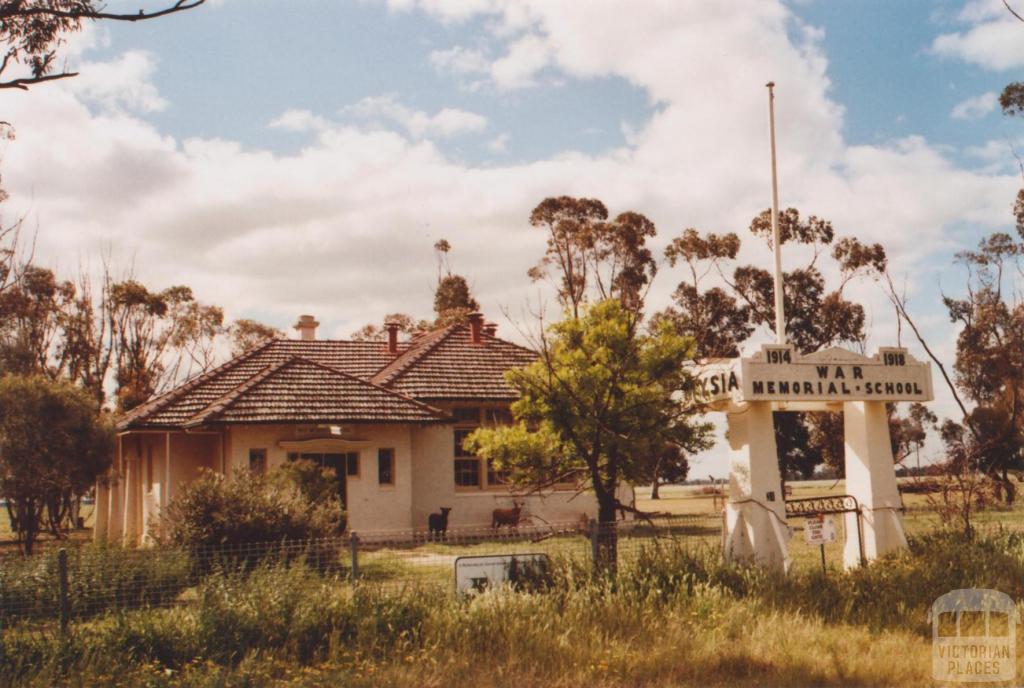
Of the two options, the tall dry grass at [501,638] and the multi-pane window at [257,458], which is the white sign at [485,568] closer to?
the tall dry grass at [501,638]

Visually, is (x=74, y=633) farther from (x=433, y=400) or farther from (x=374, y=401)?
(x=433, y=400)

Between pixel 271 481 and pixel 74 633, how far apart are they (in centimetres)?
783

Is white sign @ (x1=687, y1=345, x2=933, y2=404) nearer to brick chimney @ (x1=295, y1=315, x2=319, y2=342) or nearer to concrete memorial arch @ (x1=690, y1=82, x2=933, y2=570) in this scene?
concrete memorial arch @ (x1=690, y1=82, x2=933, y2=570)

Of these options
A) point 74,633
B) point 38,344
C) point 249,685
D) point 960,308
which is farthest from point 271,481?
point 960,308

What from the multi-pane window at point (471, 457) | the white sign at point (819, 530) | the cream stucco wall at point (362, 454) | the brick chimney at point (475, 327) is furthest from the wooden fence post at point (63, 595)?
the brick chimney at point (475, 327)

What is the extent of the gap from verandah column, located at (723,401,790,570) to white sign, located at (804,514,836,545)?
0.60 meters

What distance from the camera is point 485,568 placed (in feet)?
38.2

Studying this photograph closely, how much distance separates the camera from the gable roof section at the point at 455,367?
25.9m

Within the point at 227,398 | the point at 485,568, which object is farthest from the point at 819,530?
the point at 227,398

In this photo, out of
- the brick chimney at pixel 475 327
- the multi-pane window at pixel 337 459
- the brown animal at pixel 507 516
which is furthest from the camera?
the brick chimney at pixel 475 327

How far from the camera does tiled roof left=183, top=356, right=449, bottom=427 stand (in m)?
22.2

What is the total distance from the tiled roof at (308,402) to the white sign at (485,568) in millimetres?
11449

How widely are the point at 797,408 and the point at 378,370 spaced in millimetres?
16615

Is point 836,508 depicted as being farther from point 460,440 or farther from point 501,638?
point 460,440
